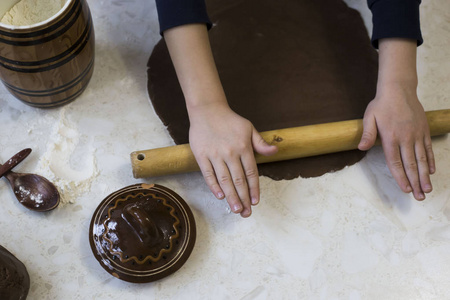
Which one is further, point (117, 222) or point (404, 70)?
point (404, 70)

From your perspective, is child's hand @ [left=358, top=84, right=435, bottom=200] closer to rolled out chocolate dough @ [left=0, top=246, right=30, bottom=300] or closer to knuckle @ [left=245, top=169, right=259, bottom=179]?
knuckle @ [left=245, top=169, right=259, bottom=179]

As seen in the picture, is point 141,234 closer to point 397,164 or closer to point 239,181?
point 239,181

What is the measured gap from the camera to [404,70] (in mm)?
982

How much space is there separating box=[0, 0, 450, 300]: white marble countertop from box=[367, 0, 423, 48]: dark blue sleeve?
22cm

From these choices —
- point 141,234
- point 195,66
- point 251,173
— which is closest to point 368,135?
point 251,173

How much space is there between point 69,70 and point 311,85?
1.61 feet

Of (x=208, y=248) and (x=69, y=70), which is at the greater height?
(x=69, y=70)

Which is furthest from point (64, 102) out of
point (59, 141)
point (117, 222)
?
point (117, 222)

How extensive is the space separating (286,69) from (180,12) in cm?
27

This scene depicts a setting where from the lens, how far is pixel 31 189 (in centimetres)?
95

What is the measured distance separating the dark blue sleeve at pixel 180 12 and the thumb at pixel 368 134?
367 millimetres

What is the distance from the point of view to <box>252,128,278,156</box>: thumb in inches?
35.1

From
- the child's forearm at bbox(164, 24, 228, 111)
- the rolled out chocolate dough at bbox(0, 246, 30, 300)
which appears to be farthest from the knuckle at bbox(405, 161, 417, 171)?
the rolled out chocolate dough at bbox(0, 246, 30, 300)

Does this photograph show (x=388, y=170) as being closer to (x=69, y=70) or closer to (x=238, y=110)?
(x=238, y=110)
